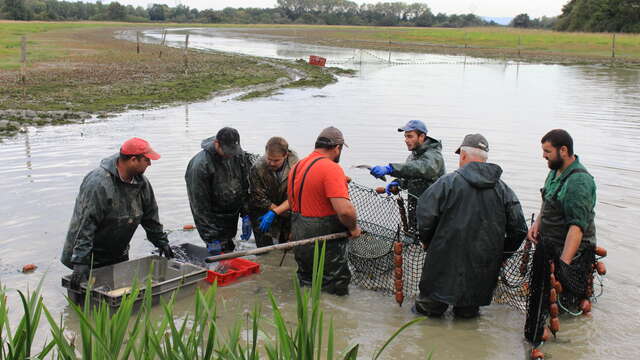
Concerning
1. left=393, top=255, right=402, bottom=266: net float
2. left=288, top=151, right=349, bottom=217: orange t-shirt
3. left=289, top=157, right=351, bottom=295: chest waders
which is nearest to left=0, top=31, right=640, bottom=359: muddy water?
left=289, top=157, right=351, bottom=295: chest waders

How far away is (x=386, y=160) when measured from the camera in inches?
507

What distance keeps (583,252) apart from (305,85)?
845 inches

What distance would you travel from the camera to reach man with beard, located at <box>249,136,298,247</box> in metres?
6.76

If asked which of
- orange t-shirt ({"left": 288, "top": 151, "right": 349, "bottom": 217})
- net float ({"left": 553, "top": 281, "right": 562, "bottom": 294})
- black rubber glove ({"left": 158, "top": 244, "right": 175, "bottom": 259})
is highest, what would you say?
orange t-shirt ({"left": 288, "top": 151, "right": 349, "bottom": 217})

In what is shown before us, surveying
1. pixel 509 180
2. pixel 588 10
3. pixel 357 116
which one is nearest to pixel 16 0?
pixel 588 10

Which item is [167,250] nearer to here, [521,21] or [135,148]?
→ [135,148]

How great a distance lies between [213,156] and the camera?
22.7 feet

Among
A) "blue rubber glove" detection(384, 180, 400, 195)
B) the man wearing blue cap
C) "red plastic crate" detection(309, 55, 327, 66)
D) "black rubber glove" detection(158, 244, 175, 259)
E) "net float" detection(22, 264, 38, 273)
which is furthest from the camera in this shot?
"red plastic crate" detection(309, 55, 327, 66)

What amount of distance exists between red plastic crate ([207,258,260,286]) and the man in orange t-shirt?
0.93 m

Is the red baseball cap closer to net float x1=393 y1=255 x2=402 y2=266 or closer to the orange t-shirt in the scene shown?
the orange t-shirt

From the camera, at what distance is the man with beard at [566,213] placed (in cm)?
530

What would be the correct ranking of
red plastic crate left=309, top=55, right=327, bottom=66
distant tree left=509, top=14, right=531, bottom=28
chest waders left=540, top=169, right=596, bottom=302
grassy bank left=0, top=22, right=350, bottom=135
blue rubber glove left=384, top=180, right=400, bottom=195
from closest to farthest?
chest waders left=540, top=169, right=596, bottom=302, blue rubber glove left=384, top=180, right=400, bottom=195, grassy bank left=0, top=22, right=350, bottom=135, red plastic crate left=309, top=55, right=327, bottom=66, distant tree left=509, top=14, right=531, bottom=28

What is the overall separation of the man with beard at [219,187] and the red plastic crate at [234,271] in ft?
0.75

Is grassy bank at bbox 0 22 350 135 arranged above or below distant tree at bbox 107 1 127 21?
below
